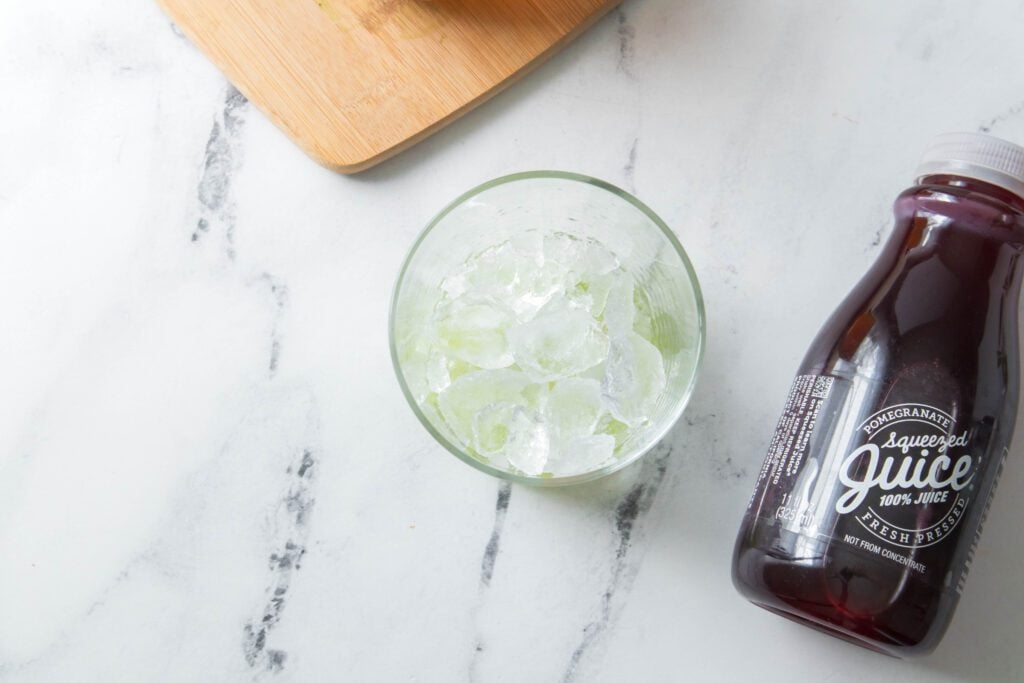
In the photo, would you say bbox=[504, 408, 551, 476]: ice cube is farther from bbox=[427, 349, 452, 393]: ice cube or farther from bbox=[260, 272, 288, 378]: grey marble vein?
bbox=[260, 272, 288, 378]: grey marble vein

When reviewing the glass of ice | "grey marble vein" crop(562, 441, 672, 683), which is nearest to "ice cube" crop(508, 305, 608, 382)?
the glass of ice

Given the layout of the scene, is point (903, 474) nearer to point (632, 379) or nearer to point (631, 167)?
point (632, 379)

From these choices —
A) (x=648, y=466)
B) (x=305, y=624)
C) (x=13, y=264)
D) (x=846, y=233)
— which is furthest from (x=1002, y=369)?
(x=13, y=264)

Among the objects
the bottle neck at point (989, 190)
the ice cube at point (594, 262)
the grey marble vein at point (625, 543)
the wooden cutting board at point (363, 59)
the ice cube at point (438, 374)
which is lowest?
the grey marble vein at point (625, 543)

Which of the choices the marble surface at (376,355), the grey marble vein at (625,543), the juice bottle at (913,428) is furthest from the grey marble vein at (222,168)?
the juice bottle at (913,428)

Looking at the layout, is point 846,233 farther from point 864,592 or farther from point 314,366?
point 314,366

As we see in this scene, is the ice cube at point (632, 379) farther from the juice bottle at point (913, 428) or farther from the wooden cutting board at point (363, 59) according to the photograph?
the wooden cutting board at point (363, 59)
